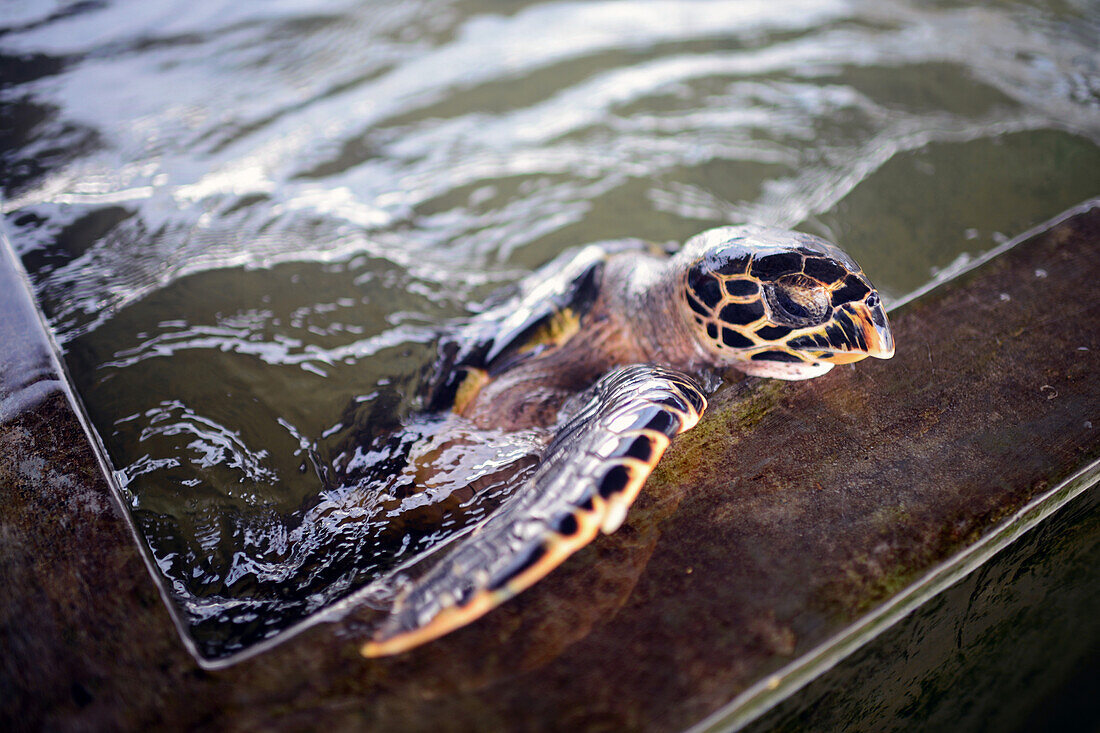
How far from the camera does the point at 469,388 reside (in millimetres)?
1764

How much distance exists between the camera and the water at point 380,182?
152 cm

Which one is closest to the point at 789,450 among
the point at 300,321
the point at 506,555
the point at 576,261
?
the point at 506,555

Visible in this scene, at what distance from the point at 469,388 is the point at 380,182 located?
5.08ft

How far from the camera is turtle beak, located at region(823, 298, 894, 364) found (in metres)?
1.27

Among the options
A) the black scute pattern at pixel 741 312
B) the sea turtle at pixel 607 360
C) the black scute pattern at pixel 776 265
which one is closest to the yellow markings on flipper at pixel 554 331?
the sea turtle at pixel 607 360

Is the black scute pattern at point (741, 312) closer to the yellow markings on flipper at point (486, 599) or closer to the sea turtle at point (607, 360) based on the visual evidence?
the sea turtle at point (607, 360)

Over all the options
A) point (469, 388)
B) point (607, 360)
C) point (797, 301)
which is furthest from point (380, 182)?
point (797, 301)

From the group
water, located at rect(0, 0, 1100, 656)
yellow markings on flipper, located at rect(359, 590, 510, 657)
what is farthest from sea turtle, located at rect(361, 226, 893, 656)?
water, located at rect(0, 0, 1100, 656)

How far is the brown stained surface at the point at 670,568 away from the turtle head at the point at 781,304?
10 centimetres

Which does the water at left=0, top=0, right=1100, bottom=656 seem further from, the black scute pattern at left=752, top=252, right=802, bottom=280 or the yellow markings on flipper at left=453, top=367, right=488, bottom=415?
the black scute pattern at left=752, top=252, right=802, bottom=280

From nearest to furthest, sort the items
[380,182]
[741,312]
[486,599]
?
[486,599] < [741,312] < [380,182]

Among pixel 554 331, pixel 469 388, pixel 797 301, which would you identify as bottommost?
pixel 469 388

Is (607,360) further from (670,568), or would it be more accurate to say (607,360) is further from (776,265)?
(670,568)

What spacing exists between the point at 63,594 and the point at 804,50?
13.7 feet
